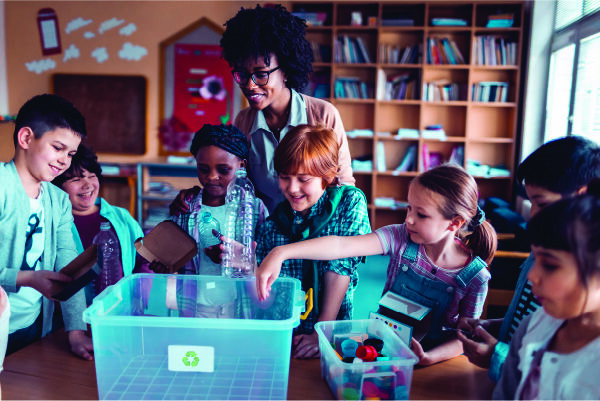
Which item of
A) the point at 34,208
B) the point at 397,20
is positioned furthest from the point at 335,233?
the point at 397,20

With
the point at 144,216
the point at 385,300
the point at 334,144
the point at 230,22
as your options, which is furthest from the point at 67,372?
A: the point at 144,216

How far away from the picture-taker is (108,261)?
175cm

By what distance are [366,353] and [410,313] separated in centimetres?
24

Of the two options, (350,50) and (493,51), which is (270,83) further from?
(493,51)

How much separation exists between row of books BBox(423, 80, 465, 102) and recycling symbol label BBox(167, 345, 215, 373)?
14.8ft

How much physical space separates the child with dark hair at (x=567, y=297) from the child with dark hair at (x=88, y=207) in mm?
1394

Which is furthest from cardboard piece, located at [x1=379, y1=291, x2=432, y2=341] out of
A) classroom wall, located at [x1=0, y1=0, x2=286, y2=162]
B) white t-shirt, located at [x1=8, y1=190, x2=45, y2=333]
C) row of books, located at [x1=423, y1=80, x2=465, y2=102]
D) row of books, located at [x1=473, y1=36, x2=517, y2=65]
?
classroom wall, located at [x1=0, y1=0, x2=286, y2=162]

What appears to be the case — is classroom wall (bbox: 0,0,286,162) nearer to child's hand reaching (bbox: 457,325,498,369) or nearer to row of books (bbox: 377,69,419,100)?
row of books (bbox: 377,69,419,100)

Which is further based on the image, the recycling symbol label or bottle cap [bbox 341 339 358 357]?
bottle cap [bbox 341 339 358 357]

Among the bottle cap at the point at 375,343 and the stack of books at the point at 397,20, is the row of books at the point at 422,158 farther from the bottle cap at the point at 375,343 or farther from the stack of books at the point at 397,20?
the bottle cap at the point at 375,343

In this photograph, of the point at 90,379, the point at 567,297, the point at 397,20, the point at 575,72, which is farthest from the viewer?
the point at 397,20

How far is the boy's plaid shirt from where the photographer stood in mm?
1324

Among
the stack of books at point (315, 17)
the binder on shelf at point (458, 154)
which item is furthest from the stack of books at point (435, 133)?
the stack of books at point (315, 17)

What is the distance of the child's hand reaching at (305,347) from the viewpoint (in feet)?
3.69
